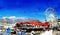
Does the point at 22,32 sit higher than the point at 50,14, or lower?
lower

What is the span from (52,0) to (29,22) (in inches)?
18.5

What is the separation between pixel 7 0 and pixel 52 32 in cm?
79

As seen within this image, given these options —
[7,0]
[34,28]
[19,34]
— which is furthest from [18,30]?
[7,0]

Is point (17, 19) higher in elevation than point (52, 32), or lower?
higher

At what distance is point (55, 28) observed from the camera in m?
2.42

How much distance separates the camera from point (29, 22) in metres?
2.40

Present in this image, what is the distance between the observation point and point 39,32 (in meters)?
2.37

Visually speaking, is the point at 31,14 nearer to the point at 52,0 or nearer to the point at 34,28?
the point at 34,28

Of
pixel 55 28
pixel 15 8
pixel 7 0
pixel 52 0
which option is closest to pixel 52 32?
pixel 55 28

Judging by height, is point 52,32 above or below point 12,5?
below

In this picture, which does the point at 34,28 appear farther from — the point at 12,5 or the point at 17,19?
the point at 12,5

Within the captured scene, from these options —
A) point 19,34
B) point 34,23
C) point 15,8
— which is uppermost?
point 15,8

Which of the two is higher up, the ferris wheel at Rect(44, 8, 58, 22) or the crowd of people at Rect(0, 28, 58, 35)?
the ferris wheel at Rect(44, 8, 58, 22)

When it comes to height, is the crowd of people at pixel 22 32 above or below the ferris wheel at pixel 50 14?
below
